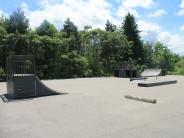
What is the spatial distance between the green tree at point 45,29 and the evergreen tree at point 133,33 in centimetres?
1548

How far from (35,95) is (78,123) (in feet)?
15.4

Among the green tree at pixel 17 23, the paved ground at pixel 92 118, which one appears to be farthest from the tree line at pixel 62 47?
the paved ground at pixel 92 118

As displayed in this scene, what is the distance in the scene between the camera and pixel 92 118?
6859mm

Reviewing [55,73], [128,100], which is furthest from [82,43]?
[128,100]

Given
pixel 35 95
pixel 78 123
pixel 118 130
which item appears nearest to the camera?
pixel 118 130

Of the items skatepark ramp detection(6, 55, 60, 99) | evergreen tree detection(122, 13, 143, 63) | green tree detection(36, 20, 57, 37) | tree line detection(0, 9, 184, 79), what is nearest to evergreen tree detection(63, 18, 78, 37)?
tree line detection(0, 9, 184, 79)

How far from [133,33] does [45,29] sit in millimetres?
17643

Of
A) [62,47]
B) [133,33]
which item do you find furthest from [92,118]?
[133,33]

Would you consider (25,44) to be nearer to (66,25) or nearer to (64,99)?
(66,25)

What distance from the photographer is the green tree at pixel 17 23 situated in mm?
21562

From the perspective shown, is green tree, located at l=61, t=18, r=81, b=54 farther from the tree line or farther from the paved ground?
the paved ground

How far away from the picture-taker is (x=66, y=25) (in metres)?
28.1

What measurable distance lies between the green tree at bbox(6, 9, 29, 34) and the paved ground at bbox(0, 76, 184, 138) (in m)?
12.5

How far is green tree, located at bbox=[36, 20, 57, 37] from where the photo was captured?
22.7m
